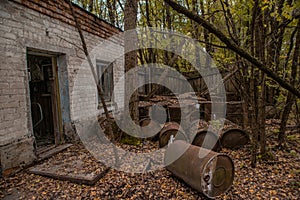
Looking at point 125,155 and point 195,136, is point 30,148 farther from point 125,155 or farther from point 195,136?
point 195,136

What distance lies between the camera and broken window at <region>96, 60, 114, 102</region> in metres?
5.93

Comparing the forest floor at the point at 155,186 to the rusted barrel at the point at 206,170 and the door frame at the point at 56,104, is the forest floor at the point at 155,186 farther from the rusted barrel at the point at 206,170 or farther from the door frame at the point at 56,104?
the door frame at the point at 56,104

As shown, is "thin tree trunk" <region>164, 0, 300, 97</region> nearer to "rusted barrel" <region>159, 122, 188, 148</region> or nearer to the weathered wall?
the weathered wall

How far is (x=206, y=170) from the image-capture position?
7.32ft

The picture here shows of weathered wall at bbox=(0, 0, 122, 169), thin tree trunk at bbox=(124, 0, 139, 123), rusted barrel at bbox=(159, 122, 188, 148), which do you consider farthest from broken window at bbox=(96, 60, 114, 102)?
rusted barrel at bbox=(159, 122, 188, 148)

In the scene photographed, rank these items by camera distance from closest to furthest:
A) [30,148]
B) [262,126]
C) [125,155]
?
1. [262,126]
2. [30,148]
3. [125,155]

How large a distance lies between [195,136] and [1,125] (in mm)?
3270

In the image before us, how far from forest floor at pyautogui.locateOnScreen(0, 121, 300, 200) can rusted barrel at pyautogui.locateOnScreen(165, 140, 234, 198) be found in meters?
0.20

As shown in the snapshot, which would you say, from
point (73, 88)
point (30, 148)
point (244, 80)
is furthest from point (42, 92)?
point (244, 80)

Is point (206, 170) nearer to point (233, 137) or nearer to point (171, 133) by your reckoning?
point (171, 133)

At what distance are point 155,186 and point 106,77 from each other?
4333mm

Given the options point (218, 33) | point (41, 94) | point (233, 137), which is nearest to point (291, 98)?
point (233, 137)

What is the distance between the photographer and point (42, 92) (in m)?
4.96

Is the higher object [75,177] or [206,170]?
[206,170]
